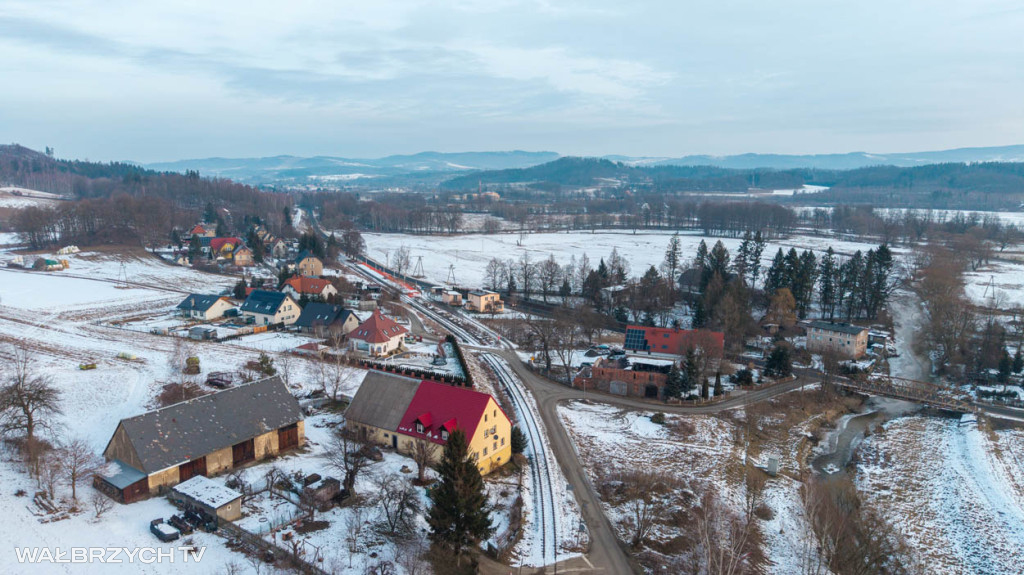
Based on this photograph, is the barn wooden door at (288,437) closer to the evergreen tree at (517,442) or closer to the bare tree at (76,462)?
the bare tree at (76,462)

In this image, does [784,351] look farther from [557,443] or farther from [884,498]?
[557,443]

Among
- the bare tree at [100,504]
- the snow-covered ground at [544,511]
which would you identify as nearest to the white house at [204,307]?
the bare tree at [100,504]

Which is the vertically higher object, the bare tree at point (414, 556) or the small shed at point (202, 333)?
the small shed at point (202, 333)

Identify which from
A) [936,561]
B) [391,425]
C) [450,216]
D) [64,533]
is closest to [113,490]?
[64,533]

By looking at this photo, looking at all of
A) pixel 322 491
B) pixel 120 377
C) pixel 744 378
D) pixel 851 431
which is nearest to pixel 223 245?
pixel 120 377

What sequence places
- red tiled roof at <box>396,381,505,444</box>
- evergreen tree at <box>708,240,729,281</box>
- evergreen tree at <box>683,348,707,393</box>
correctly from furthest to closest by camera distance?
1. evergreen tree at <box>708,240,729,281</box>
2. evergreen tree at <box>683,348,707,393</box>
3. red tiled roof at <box>396,381,505,444</box>

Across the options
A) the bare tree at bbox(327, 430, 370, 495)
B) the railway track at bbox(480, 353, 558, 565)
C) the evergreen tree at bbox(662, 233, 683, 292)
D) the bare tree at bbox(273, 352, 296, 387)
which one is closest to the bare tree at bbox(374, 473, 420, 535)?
the bare tree at bbox(327, 430, 370, 495)

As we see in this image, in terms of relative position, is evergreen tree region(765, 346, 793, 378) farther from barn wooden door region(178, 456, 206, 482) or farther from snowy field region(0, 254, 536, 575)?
barn wooden door region(178, 456, 206, 482)
